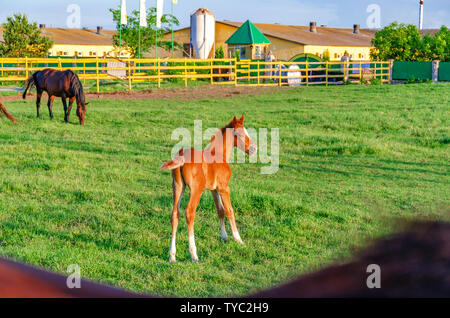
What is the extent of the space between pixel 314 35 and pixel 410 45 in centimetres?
1788

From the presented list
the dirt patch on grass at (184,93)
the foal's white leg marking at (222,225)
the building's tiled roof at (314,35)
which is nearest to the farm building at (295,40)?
the building's tiled roof at (314,35)

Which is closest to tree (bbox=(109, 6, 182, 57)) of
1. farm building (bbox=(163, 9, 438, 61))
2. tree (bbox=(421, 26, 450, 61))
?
farm building (bbox=(163, 9, 438, 61))

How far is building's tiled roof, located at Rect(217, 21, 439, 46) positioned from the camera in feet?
192

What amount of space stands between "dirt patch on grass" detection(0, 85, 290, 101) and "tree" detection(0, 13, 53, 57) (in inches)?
853

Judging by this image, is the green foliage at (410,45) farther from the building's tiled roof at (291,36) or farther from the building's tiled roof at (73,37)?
the building's tiled roof at (73,37)

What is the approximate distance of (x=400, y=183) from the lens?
33.2 ft

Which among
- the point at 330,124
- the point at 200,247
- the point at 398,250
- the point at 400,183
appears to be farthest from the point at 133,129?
the point at 398,250

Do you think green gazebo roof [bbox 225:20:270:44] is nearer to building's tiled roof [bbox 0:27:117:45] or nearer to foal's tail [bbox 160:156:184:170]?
building's tiled roof [bbox 0:27:117:45]

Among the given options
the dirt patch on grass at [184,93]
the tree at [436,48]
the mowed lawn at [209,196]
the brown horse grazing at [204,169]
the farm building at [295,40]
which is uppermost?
the farm building at [295,40]

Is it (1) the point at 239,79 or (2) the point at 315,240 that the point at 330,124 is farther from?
(1) the point at 239,79

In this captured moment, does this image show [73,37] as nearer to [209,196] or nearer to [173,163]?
[209,196]

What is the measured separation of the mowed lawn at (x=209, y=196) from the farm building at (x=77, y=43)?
5159 centimetres

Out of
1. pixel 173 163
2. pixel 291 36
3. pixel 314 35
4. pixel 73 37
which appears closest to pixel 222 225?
pixel 173 163

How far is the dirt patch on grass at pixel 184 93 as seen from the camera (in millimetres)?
25812
